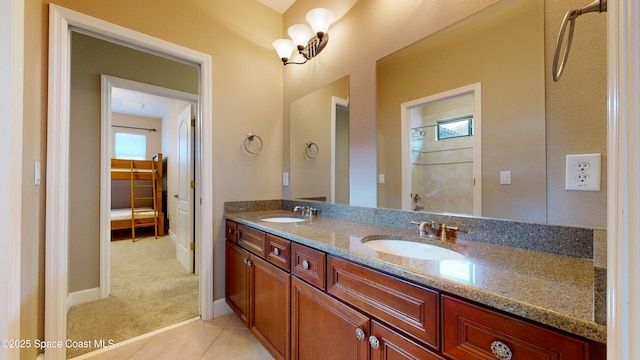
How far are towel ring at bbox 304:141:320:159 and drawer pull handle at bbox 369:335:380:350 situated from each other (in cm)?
150

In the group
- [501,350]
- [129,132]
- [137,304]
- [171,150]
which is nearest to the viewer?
[501,350]

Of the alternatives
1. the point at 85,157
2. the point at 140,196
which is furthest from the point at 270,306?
the point at 140,196

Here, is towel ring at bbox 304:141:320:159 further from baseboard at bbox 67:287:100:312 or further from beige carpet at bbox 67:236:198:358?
baseboard at bbox 67:287:100:312

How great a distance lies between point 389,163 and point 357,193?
Result: 1.04ft

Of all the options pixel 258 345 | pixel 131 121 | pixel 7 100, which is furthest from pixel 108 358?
pixel 131 121

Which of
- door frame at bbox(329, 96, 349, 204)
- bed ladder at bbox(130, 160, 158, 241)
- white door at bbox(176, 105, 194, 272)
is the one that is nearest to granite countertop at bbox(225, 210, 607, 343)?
door frame at bbox(329, 96, 349, 204)

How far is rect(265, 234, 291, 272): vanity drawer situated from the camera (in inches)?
52.5

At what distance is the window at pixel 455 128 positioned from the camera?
47.8 inches

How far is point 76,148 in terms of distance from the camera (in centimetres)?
230

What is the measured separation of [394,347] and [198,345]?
150cm

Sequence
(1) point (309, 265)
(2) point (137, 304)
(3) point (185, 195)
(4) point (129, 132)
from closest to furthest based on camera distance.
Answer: (1) point (309, 265) < (2) point (137, 304) < (3) point (185, 195) < (4) point (129, 132)

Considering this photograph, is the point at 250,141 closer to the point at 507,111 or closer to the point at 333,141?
the point at 333,141

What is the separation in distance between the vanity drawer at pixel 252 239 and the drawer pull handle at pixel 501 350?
1213mm

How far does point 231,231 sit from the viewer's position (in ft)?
6.52
